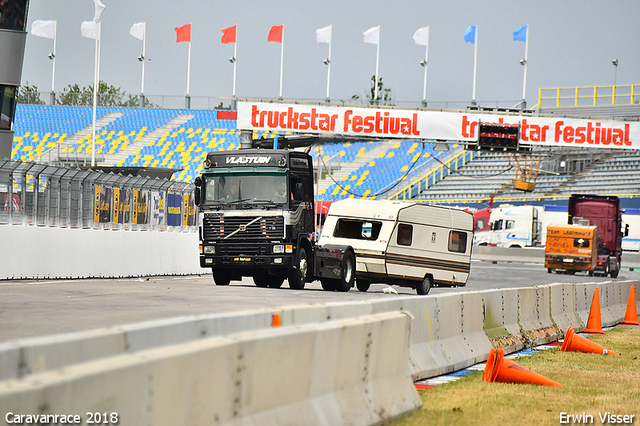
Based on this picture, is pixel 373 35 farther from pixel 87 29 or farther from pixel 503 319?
pixel 503 319

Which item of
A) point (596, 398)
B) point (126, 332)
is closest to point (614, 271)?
point (596, 398)

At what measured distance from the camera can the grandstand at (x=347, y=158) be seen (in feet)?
200

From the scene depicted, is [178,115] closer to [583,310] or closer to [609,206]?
[609,206]

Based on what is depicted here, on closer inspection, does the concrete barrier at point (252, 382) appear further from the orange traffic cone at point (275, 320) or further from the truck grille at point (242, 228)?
the truck grille at point (242, 228)

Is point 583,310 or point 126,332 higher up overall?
point 126,332

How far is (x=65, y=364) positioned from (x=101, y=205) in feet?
→ 65.4

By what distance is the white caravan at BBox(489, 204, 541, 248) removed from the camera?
5398cm

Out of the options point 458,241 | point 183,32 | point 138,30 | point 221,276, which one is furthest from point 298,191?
point 138,30

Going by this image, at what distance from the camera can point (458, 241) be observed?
25828 millimetres

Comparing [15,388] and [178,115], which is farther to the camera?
[178,115]

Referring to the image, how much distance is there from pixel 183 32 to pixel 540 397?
201 feet

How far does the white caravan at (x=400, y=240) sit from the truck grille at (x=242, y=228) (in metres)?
2.46

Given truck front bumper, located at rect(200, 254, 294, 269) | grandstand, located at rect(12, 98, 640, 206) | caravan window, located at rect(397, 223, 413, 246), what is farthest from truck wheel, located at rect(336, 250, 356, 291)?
grandstand, located at rect(12, 98, 640, 206)

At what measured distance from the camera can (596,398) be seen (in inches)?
332
